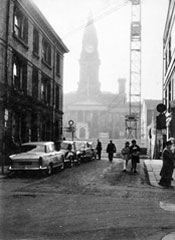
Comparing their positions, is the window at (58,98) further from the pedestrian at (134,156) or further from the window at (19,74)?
the pedestrian at (134,156)

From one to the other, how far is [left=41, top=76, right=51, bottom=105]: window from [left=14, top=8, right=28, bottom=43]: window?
474 cm

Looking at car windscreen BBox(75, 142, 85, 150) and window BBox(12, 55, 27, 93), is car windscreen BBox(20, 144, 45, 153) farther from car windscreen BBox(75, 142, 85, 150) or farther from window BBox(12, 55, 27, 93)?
car windscreen BBox(75, 142, 85, 150)

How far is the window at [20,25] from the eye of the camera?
2157 cm

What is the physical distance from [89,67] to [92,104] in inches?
799

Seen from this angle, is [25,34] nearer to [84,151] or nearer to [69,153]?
[69,153]

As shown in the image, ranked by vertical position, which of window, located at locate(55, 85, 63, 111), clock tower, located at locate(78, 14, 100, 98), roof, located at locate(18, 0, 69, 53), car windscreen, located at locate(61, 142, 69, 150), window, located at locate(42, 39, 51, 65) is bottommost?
car windscreen, located at locate(61, 142, 69, 150)

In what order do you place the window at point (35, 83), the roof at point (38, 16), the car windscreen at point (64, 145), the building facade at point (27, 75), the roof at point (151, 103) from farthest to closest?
the roof at point (151, 103) < the window at point (35, 83) < the roof at point (38, 16) < the car windscreen at point (64, 145) < the building facade at point (27, 75)

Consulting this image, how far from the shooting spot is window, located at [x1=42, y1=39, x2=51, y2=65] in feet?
90.9

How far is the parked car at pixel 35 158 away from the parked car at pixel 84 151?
732cm

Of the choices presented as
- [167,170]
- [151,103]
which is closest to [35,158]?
[167,170]

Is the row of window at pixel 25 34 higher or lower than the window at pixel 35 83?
higher

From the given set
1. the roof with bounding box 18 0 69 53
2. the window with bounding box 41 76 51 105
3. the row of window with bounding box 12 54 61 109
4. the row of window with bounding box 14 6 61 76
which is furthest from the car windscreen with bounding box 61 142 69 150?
the roof with bounding box 18 0 69 53

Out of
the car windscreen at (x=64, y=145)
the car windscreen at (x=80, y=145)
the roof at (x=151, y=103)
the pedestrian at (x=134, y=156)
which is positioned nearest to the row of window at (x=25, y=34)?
the car windscreen at (x=80, y=145)

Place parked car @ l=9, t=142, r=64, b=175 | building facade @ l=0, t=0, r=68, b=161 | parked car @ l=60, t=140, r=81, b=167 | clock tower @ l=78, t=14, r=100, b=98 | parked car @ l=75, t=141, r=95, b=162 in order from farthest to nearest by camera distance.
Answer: clock tower @ l=78, t=14, r=100, b=98 → parked car @ l=75, t=141, r=95, b=162 → parked car @ l=60, t=140, r=81, b=167 → building facade @ l=0, t=0, r=68, b=161 → parked car @ l=9, t=142, r=64, b=175
